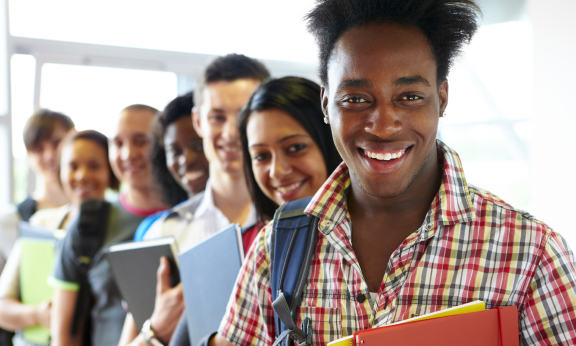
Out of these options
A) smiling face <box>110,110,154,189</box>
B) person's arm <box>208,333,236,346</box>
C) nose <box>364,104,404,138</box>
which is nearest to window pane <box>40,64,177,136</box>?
smiling face <box>110,110,154,189</box>

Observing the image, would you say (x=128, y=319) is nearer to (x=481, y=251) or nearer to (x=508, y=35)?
(x=481, y=251)

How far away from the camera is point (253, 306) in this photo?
1.27 m

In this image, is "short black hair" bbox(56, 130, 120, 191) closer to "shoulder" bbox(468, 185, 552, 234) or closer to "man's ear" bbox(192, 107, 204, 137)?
"man's ear" bbox(192, 107, 204, 137)

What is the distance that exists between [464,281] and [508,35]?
3286 mm

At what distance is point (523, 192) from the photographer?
4418 mm

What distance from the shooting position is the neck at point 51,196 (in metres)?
3.73

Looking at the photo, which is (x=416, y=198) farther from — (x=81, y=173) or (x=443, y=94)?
(x=81, y=173)

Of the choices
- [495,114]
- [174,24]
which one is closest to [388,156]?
[174,24]

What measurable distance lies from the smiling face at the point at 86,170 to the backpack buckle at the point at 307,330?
2490 mm

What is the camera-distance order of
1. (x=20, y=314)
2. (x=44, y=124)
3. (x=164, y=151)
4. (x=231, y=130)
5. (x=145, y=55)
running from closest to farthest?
(x=231, y=130) < (x=164, y=151) < (x=20, y=314) < (x=44, y=124) < (x=145, y=55)

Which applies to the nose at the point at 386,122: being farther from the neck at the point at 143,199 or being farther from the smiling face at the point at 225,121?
the neck at the point at 143,199

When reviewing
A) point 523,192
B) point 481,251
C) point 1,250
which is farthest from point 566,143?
point 1,250

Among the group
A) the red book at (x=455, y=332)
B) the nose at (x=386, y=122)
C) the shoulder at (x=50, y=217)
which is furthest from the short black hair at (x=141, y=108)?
→ the red book at (x=455, y=332)

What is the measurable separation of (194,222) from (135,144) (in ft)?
2.60
